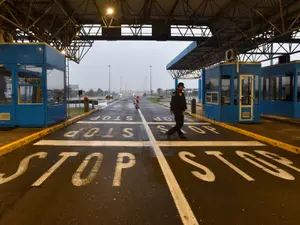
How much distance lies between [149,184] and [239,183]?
1765 millimetres

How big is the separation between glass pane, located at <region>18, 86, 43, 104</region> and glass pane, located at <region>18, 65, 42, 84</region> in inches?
10.6

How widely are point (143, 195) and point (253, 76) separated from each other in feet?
36.6

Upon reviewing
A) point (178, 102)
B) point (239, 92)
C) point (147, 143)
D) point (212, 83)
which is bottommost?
point (147, 143)

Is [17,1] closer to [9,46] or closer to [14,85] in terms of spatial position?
[9,46]

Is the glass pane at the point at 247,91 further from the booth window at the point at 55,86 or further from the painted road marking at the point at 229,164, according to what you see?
the booth window at the point at 55,86

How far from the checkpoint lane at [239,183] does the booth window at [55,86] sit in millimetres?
7037

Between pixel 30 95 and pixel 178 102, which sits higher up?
pixel 30 95

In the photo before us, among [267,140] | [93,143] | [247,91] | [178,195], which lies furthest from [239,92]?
[178,195]

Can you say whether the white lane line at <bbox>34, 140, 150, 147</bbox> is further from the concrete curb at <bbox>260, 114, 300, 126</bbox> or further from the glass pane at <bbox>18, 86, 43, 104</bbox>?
the concrete curb at <bbox>260, 114, 300, 126</bbox>

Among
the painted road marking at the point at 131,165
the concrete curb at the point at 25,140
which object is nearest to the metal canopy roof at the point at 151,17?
the concrete curb at the point at 25,140

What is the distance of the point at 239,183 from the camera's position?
5.27 meters

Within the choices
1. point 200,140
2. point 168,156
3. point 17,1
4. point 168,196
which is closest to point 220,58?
point 17,1

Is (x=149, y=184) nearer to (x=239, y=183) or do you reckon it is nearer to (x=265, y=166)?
(x=239, y=183)

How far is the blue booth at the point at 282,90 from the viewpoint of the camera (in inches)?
596
